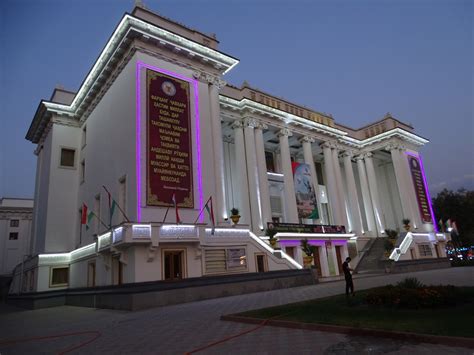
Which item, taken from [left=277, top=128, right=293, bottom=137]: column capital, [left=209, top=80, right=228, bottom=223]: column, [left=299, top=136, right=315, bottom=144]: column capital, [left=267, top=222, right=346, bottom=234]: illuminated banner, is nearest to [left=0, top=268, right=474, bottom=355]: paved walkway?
[left=209, top=80, right=228, bottom=223]: column

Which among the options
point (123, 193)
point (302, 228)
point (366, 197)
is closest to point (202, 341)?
point (123, 193)

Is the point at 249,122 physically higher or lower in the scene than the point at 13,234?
higher

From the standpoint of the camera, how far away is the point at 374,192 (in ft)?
124

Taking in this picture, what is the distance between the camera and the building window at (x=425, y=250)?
110ft

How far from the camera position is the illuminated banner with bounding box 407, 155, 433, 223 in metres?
36.6

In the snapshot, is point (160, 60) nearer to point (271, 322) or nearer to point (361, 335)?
point (271, 322)

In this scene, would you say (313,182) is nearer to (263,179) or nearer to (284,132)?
(284,132)

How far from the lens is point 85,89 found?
23938 mm

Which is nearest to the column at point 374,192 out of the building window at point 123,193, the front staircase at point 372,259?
the front staircase at point 372,259

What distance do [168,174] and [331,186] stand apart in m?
19.9

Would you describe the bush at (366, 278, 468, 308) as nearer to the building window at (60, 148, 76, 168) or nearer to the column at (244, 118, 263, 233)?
the column at (244, 118, 263, 233)

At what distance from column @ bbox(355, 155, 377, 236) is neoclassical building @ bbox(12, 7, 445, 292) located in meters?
3.30

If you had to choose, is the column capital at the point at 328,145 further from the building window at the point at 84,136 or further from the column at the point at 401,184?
the building window at the point at 84,136

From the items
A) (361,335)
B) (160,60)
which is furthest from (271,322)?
(160,60)
